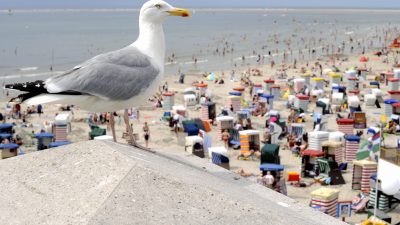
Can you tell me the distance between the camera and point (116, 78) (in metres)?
5.38

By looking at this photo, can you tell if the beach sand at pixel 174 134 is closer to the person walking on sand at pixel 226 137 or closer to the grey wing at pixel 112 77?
the person walking on sand at pixel 226 137

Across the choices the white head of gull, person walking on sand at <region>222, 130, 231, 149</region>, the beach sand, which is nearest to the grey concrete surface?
the white head of gull

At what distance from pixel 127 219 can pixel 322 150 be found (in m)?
14.2

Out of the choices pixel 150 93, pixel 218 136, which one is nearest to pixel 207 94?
pixel 218 136

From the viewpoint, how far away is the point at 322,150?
16.7 m

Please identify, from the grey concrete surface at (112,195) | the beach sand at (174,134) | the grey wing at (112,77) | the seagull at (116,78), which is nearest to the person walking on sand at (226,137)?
the beach sand at (174,134)

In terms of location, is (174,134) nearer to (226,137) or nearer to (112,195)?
(226,137)

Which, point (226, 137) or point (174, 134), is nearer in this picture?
point (226, 137)

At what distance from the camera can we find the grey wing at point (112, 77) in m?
5.20

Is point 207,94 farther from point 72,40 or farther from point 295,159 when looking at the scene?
point 72,40

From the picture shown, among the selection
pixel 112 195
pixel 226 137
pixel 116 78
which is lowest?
pixel 226 137

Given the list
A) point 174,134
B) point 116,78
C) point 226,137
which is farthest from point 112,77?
point 174,134

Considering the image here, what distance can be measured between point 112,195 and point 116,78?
224cm

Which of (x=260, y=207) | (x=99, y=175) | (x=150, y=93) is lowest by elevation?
(x=260, y=207)
